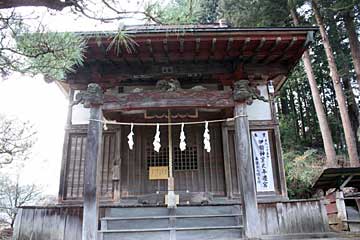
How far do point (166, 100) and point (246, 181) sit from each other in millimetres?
2135

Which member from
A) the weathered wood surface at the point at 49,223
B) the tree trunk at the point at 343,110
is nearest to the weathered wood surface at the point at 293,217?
the weathered wood surface at the point at 49,223

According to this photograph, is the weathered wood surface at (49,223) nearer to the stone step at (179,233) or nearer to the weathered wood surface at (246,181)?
the stone step at (179,233)

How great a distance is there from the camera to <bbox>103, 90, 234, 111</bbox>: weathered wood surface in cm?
587

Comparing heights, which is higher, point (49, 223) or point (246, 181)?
point (246, 181)

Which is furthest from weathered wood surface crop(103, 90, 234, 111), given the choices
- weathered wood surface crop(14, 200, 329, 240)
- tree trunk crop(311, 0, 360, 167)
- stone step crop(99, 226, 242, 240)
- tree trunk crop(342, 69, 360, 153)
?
tree trunk crop(342, 69, 360, 153)

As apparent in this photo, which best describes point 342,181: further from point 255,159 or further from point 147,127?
point 147,127

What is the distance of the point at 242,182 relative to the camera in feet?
18.1

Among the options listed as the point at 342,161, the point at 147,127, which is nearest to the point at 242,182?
the point at 147,127

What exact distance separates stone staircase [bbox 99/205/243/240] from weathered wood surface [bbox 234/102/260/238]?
1.45ft

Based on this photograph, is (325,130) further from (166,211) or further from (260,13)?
(166,211)

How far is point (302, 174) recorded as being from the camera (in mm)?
11984

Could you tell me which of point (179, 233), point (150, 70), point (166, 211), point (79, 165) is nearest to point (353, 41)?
point (150, 70)

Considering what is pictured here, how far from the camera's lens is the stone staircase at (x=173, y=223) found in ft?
18.6

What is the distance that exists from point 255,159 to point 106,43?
4.24 meters
